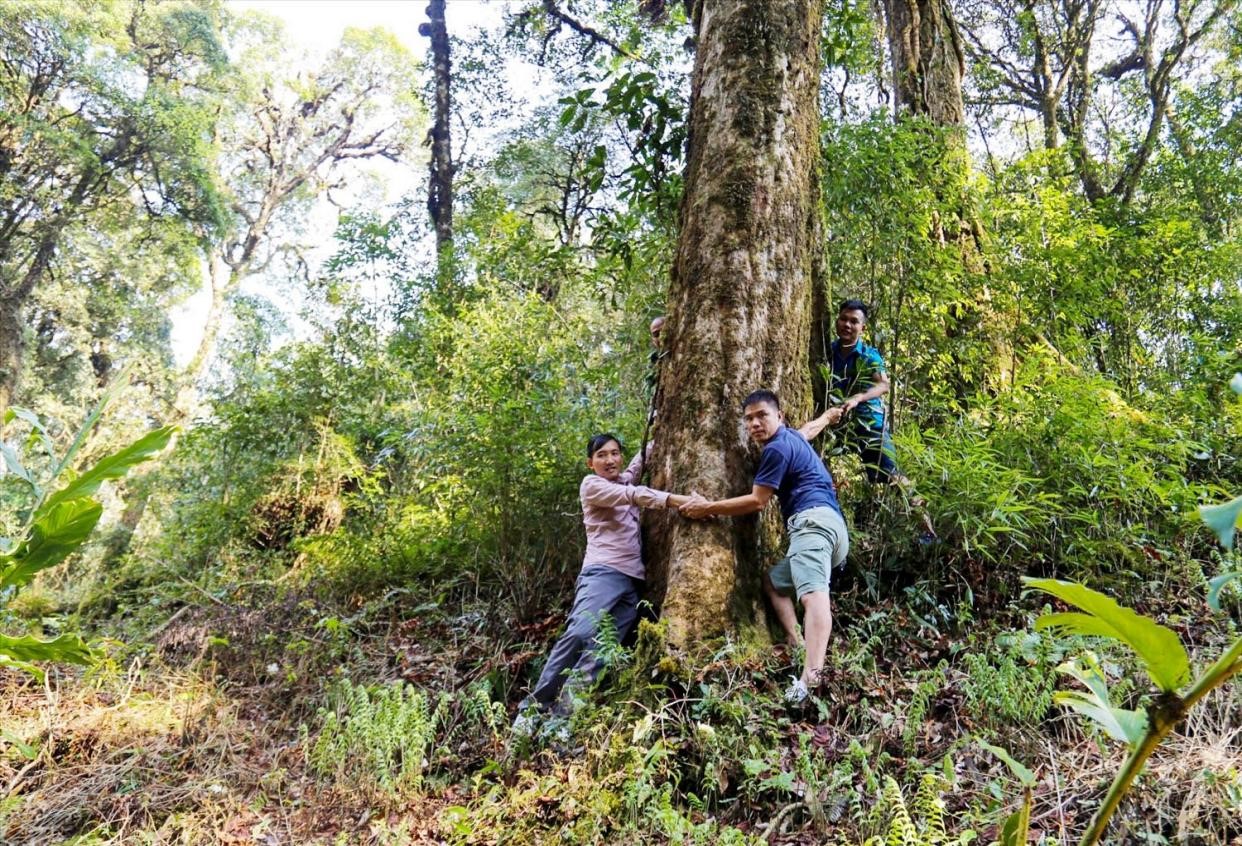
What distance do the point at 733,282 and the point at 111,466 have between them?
11.2 feet

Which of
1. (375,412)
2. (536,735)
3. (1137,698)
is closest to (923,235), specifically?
(1137,698)

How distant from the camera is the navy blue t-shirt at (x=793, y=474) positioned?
4.02m

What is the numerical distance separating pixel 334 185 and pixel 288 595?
66.1 feet

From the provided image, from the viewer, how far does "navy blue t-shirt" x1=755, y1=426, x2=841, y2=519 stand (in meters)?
4.02

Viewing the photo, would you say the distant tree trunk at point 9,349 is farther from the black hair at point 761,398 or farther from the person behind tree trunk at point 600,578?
the black hair at point 761,398

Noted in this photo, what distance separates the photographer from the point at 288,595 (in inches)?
261

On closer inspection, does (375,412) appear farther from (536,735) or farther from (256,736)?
(536,735)

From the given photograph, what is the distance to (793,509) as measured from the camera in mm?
4121

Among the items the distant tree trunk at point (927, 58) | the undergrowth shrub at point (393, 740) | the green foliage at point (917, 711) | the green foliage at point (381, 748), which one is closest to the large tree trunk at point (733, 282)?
the green foliage at point (917, 711)

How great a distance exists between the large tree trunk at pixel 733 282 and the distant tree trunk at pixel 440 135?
25.9 feet

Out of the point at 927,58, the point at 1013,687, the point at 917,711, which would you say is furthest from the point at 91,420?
the point at 927,58

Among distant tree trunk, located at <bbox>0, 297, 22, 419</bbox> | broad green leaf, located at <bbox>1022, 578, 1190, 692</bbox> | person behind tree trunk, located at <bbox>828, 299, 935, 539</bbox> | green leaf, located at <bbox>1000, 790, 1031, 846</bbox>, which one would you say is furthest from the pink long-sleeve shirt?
distant tree trunk, located at <bbox>0, 297, 22, 419</bbox>

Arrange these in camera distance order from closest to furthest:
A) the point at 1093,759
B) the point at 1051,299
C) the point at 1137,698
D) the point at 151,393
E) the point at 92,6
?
the point at 1093,759 → the point at 1137,698 → the point at 1051,299 → the point at 92,6 → the point at 151,393

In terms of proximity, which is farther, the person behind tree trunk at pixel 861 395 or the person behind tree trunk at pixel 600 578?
the person behind tree trunk at pixel 861 395
